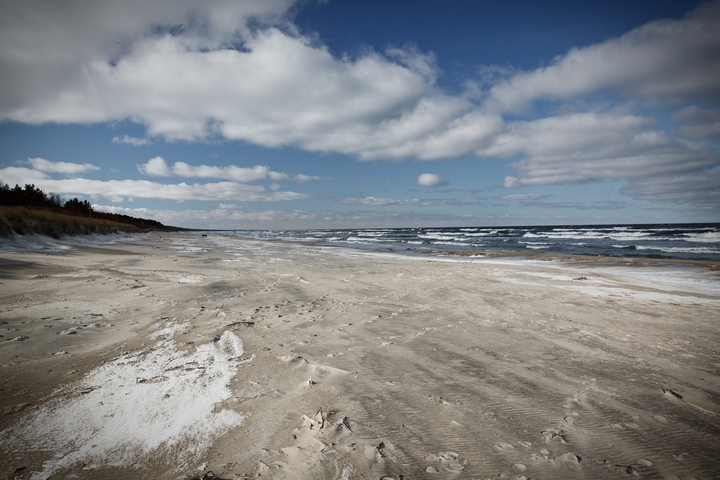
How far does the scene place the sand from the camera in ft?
6.49

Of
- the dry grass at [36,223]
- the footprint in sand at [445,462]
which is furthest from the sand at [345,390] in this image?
the dry grass at [36,223]

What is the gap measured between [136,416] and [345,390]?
1.68 m

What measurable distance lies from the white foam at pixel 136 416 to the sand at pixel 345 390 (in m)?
A: 0.01

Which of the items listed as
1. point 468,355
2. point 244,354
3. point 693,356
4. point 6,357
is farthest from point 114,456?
point 693,356

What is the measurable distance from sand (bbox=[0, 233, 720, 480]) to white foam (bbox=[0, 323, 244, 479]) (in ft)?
0.04

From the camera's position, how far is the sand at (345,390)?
1979 millimetres

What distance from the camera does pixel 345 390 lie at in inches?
111

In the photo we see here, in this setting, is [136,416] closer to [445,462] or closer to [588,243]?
[445,462]

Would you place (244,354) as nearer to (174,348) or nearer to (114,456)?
(174,348)

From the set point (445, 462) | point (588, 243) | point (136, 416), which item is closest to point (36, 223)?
point (136, 416)

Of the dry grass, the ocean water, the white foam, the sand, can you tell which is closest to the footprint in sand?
the sand

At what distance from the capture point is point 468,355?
366 centimetres

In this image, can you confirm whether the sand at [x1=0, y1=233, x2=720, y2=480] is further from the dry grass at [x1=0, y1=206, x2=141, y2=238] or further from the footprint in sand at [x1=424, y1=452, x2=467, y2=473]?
the dry grass at [x1=0, y1=206, x2=141, y2=238]

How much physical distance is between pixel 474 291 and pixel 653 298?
3.92 m
